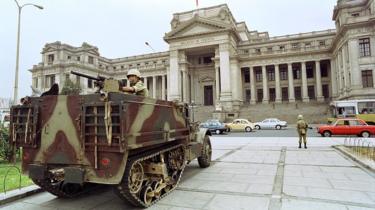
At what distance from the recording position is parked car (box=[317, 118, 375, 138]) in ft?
66.6

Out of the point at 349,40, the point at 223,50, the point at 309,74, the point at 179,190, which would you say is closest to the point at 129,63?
the point at 223,50

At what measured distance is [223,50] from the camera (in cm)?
4906

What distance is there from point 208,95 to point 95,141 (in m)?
54.7

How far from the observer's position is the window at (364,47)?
123ft

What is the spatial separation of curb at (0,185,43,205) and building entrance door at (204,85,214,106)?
52.4 metres

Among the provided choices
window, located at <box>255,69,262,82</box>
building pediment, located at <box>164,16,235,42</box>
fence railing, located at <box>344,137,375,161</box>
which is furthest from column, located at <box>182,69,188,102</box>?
fence railing, located at <box>344,137,375,161</box>

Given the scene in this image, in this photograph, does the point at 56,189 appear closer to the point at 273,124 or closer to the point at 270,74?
the point at 273,124

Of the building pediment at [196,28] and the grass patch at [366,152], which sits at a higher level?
the building pediment at [196,28]

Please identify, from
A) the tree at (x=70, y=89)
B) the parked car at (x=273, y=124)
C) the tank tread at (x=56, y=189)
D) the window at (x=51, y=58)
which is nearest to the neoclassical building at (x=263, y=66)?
the tree at (x=70, y=89)

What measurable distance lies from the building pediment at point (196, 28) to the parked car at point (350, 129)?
31.4 metres

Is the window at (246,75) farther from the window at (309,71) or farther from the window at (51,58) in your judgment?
the window at (51,58)

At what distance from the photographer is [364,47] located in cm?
3791

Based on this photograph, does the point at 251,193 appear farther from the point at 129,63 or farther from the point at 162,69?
the point at 129,63

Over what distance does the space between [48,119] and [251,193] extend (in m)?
4.37
